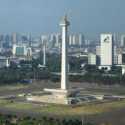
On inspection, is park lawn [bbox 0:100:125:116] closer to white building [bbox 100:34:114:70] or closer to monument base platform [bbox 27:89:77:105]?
monument base platform [bbox 27:89:77:105]

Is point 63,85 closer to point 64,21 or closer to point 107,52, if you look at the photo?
point 64,21

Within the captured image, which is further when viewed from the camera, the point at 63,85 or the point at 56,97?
the point at 63,85

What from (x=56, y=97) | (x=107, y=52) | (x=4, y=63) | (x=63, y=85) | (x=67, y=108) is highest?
(x=107, y=52)

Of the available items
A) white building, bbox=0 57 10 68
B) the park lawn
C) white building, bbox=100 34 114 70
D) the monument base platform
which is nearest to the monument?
the monument base platform

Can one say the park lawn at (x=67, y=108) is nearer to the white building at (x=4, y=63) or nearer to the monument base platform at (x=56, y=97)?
the monument base platform at (x=56, y=97)

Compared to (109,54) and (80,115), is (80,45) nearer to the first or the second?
(109,54)

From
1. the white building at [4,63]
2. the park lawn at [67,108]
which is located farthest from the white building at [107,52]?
the park lawn at [67,108]

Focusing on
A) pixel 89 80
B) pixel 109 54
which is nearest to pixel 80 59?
pixel 109 54

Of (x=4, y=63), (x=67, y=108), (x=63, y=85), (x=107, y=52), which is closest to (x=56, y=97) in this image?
(x=63, y=85)
